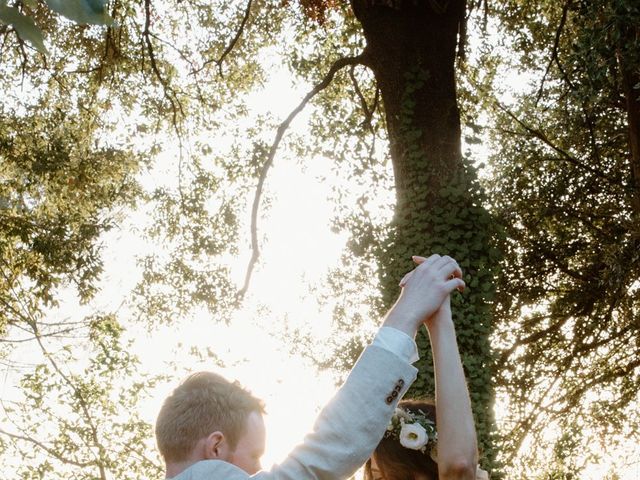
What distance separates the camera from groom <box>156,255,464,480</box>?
1.46 metres

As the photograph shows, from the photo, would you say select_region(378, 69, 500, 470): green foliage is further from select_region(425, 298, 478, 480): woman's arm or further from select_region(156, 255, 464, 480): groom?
select_region(156, 255, 464, 480): groom

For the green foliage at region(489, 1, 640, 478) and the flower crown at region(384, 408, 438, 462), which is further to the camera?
the green foliage at region(489, 1, 640, 478)

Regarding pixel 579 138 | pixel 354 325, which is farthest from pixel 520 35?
pixel 354 325

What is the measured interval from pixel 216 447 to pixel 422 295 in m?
0.65

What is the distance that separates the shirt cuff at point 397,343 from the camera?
1.55 metres

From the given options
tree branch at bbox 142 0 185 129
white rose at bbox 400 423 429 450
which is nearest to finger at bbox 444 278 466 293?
white rose at bbox 400 423 429 450

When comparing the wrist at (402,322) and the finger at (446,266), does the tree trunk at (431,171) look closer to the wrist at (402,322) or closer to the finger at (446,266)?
the finger at (446,266)

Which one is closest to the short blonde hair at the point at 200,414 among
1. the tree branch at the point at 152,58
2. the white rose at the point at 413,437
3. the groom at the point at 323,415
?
the groom at the point at 323,415

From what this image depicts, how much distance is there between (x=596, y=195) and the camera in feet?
37.3

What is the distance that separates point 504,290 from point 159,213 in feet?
17.7

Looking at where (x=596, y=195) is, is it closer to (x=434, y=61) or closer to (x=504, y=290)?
(x=504, y=290)

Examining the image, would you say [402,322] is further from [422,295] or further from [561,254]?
[561,254]

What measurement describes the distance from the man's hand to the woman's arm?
0.24 m

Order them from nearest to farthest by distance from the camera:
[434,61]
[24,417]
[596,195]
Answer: [434,61] → [24,417] → [596,195]
